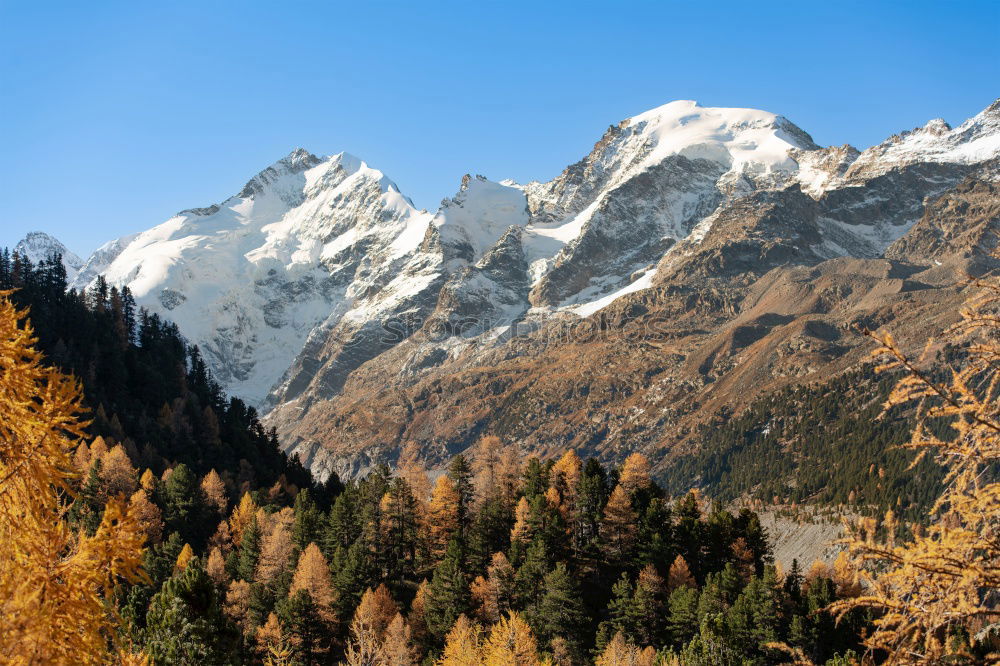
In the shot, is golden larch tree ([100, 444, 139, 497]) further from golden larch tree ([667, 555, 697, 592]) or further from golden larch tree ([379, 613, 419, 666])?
golden larch tree ([667, 555, 697, 592])

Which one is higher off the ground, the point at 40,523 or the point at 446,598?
the point at 40,523

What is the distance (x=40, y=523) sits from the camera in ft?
36.5

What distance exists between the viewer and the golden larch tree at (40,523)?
11.0 meters

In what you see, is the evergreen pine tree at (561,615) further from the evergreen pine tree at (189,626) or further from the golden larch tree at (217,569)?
the golden larch tree at (217,569)

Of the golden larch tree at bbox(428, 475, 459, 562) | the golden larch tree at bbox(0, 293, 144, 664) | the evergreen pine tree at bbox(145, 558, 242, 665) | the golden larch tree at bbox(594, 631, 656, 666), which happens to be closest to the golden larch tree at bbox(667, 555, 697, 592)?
the golden larch tree at bbox(594, 631, 656, 666)

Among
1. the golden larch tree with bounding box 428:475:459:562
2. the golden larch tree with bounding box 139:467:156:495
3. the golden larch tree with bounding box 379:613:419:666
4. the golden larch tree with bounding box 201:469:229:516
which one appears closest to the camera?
the golden larch tree with bounding box 379:613:419:666

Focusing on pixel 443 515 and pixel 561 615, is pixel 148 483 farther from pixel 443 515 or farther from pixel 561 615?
pixel 561 615

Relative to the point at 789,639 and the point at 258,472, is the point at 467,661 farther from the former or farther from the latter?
the point at 258,472

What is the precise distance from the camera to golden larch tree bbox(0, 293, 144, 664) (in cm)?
1098

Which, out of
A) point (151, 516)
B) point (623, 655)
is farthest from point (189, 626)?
point (151, 516)

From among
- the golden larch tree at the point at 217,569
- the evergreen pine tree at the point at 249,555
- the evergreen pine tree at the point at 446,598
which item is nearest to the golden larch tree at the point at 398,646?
the evergreen pine tree at the point at 446,598

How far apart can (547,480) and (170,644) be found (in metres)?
57.1

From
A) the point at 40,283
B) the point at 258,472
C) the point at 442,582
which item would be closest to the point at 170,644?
the point at 442,582

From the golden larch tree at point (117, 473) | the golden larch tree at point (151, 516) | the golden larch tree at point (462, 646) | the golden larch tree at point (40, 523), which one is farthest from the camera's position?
the golden larch tree at point (117, 473)
